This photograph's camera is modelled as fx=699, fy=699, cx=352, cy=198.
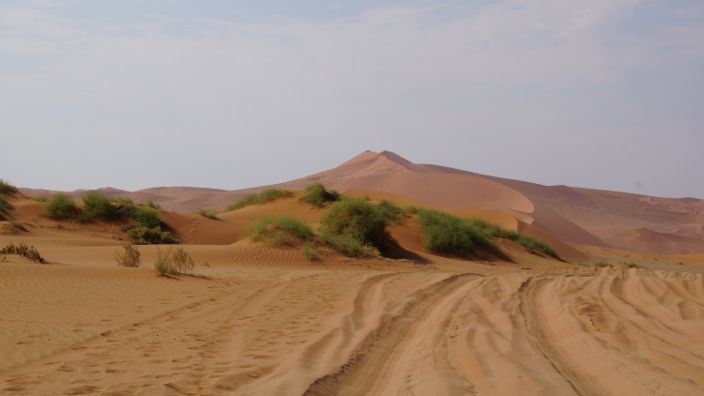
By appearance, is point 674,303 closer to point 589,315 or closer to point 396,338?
point 589,315

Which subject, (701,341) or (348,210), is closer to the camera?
(701,341)

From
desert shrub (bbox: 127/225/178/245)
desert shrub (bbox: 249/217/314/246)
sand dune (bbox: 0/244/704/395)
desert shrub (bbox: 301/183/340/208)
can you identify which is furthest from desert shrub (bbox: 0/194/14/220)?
sand dune (bbox: 0/244/704/395)

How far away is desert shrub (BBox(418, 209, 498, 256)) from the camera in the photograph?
28984 mm

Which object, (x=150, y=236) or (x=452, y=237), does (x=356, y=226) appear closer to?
(x=452, y=237)

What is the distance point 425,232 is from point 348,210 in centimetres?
475

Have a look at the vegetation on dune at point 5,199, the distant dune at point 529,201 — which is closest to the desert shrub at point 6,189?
the vegetation on dune at point 5,199

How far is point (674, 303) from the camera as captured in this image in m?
11.6

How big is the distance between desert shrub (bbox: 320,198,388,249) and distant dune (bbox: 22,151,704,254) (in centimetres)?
2054

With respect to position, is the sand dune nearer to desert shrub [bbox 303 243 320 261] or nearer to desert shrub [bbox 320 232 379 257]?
desert shrub [bbox 303 243 320 261]

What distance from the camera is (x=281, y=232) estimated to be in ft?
76.6

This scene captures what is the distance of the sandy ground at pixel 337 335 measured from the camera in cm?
608

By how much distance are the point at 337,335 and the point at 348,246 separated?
49.0 ft

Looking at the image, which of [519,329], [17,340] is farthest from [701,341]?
[17,340]

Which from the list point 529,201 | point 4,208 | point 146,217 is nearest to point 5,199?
point 4,208
